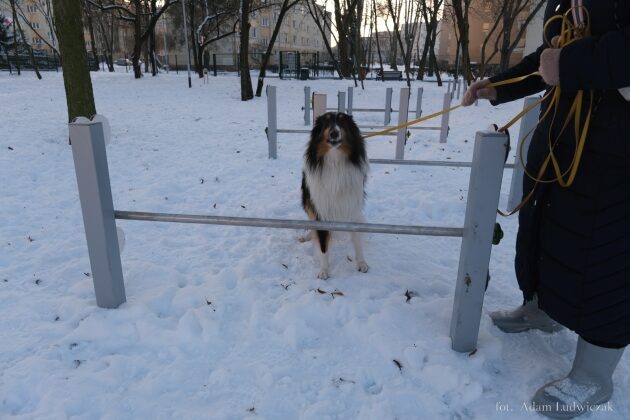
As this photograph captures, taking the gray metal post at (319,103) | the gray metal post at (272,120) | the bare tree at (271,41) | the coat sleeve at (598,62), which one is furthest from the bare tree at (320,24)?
the coat sleeve at (598,62)

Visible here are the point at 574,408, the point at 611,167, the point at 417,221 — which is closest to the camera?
the point at 611,167

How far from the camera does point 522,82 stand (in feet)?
6.72

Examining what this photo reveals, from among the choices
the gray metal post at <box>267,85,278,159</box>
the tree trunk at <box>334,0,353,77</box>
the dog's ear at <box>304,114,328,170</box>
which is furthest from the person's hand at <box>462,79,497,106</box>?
the tree trunk at <box>334,0,353,77</box>

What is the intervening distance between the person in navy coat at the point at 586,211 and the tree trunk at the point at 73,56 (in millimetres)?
6265

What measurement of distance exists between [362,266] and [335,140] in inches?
37.1

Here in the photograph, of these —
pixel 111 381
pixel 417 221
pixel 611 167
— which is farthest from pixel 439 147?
pixel 111 381

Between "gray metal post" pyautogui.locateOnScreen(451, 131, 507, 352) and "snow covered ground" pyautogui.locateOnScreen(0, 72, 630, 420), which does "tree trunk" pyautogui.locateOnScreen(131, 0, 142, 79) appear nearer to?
"snow covered ground" pyautogui.locateOnScreen(0, 72, 630, 420)

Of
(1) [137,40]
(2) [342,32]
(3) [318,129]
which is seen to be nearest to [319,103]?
(3) [318,129]

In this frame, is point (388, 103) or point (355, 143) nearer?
point (355, 143)

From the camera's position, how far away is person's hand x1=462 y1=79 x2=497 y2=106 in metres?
2.09

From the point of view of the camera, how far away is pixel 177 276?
9.66 feet

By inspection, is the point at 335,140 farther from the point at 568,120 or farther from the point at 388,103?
the point at 388,103

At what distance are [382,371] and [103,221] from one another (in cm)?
168

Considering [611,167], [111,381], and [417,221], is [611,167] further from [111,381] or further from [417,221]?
[417,221]
